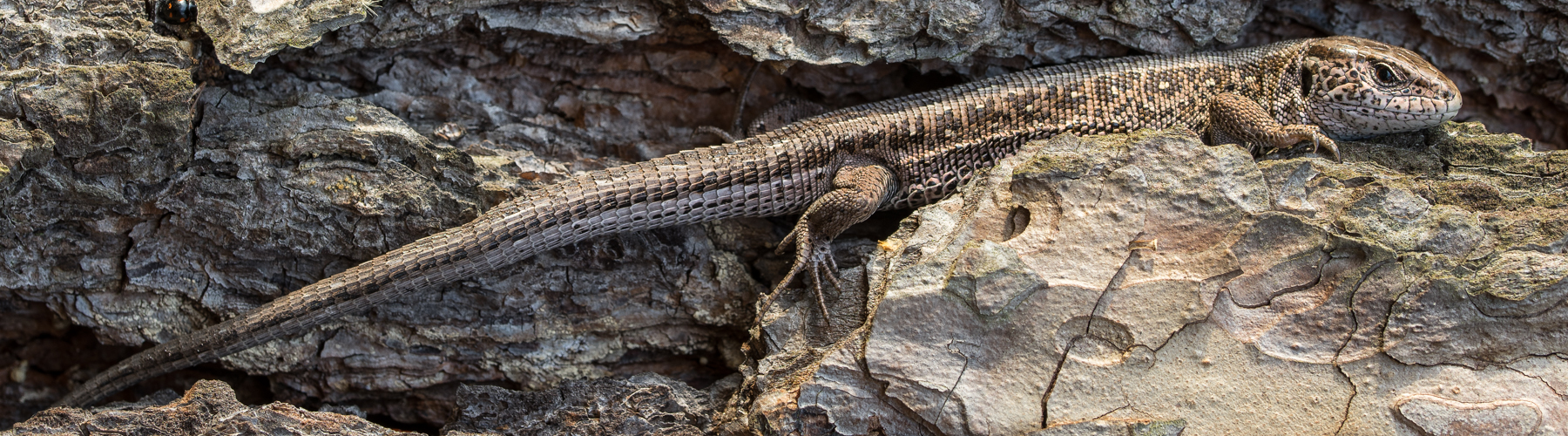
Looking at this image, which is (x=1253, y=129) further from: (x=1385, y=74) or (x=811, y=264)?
(x=811, y=264)

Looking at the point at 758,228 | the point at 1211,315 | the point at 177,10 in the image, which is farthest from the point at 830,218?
the point at 177,10

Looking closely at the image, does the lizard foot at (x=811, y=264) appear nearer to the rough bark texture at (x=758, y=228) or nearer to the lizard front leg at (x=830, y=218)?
the lizard front leg at (x=830, y=218)

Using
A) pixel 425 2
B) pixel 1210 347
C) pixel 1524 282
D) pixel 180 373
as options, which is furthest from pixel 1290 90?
pixel 180 373

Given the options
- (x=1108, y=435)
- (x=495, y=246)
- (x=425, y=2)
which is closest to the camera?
(x=1108, y=435)

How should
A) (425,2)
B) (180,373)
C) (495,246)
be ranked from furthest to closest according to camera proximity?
(180,373) < (425,2) < (495,246)

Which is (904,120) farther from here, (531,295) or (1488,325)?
(1488,325)

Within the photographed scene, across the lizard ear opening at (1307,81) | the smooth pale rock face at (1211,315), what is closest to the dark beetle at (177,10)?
the smooth pale rock face at (1211,315)

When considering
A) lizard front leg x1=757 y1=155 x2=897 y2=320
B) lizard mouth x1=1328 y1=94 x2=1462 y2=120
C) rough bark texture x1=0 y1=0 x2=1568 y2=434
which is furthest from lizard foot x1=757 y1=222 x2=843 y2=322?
lizard mouth x1=1328 y1=94 x2=1462 y2=120
